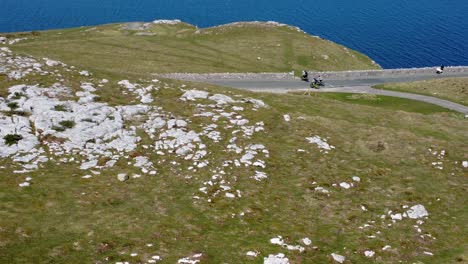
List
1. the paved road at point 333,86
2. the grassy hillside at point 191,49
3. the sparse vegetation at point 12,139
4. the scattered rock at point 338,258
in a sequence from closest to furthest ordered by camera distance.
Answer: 1. the scattered rock at point 338,258
2. the sparse vegetation at point 12,139
3. the paved road at point 333,86
4. the grassy hillside at point 191,49

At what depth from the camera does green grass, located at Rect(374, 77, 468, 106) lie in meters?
68.2

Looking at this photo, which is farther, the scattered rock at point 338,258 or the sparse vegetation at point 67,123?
A: the sparse vegetation at point 67,123

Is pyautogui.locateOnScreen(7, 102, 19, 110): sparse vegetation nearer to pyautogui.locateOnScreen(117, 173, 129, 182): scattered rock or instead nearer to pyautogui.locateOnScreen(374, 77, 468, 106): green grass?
pyautogui.locateOnScreen(117, 173, 129, 182): scattered rock

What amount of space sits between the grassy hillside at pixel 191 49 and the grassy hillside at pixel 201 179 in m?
38.1

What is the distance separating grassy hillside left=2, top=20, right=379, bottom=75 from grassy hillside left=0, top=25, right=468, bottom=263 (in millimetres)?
38141

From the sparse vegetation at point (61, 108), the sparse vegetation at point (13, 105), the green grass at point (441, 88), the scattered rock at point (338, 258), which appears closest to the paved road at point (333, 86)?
the green grass at point (441, 88)

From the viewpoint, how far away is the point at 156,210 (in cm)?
2294

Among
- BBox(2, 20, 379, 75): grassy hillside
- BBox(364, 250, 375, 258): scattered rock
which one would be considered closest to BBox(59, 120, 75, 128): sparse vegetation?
BBox(364, 250, 375, 258): scattered rock

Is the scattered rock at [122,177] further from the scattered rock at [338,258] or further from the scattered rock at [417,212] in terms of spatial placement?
the scattered rock at [417,212]

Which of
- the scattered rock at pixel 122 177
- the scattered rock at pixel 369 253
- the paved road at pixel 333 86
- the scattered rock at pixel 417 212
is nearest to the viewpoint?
the scattered rock at pixel 369 253

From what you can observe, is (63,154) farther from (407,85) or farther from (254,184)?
(407,85)

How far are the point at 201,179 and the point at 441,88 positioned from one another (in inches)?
2425

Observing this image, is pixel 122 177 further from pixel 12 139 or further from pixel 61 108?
pixel 61 108

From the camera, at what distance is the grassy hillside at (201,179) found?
66.3 feet
